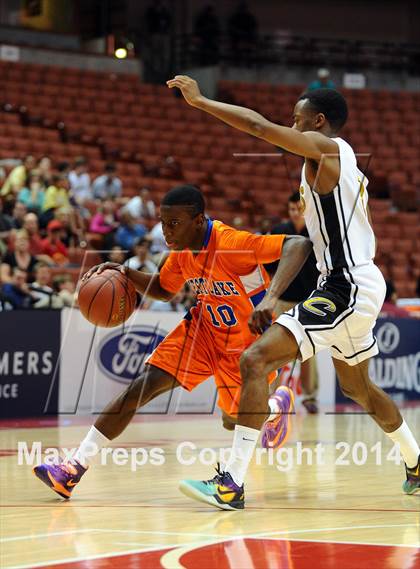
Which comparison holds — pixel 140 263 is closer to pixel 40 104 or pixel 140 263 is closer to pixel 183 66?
pixel 40 104

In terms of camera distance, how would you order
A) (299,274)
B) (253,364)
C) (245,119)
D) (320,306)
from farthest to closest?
(299,274), (320,306), (253,364), (245,119)

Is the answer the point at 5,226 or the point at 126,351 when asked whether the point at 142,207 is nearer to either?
the point at 5,226

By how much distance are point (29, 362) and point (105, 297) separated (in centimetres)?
514

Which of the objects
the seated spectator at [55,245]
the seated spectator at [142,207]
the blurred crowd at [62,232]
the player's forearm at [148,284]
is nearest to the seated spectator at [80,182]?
the blurred crowd at [62,232]

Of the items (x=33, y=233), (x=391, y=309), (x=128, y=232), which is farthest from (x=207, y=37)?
(x=33, y=233)

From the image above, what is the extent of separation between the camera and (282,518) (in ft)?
16.0

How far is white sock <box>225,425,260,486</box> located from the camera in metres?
5.01

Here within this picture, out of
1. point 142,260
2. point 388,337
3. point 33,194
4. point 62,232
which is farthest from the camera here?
point 388,337

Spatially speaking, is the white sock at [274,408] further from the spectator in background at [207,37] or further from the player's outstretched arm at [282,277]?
the spectator in background at [207,37]

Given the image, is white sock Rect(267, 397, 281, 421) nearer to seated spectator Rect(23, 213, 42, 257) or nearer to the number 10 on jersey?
the number 10 on jersey

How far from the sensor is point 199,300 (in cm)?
575

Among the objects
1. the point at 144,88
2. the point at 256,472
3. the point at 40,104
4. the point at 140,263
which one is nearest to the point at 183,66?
the point at 144,88

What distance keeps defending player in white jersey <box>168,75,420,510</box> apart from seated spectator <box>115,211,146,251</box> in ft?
25.7

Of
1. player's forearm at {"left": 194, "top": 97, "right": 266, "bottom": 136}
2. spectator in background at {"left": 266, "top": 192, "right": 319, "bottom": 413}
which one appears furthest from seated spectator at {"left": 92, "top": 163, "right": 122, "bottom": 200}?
player's forearm at {"left": 194, "top": 97, "right": 266, "bottom": 136}
